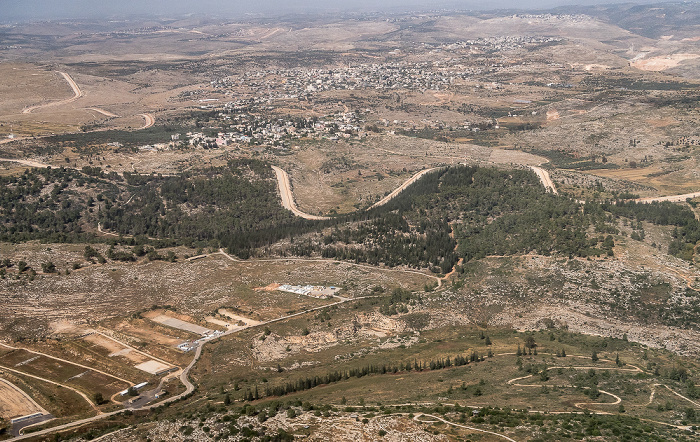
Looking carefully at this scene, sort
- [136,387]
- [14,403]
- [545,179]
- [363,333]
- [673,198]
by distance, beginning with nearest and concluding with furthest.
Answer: [14,403]
[136,387]
[363,333]
[673,198]
[545,179]

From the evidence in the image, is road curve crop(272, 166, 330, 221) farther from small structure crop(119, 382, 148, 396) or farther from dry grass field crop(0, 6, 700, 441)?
small structure crop(119, 382, 148, 396)

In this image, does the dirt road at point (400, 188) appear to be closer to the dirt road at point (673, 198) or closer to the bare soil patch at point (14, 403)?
the dirt road at point (673, 198)

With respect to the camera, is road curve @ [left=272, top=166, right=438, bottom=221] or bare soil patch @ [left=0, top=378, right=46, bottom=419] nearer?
bare soil patch @ [left=0, top=378, right=46, bottom=419]

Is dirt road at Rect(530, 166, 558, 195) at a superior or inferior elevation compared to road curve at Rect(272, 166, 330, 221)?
superior

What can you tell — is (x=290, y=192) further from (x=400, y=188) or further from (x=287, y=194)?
(x=400, y=188)

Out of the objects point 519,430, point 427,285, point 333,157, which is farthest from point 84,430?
point 333,157

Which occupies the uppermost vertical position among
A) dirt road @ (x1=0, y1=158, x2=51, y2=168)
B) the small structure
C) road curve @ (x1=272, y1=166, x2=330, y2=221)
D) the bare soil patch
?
dirt road @ (x1=0, y1=158, x2=51, y2=168)

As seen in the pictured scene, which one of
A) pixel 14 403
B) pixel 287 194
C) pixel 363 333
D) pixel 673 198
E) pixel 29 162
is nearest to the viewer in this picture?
pixel 14 403

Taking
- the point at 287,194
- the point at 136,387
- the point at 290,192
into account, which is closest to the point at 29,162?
the point at 287,194

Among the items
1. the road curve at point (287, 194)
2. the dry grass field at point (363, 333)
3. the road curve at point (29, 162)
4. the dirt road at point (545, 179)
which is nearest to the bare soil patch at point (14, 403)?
the dry grass field at point (363, 333)

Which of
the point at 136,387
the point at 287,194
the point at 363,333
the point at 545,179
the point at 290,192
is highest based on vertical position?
the point at 545,179

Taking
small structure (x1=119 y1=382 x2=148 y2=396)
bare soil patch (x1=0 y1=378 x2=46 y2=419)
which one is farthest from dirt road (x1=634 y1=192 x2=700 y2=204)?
bare soil patch (x1=0 y1=378 x2=46 y2=419)

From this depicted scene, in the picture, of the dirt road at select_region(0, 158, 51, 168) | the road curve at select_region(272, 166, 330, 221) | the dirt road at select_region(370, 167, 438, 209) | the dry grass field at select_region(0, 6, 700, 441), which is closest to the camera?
the dry grass field at select_region(0, 6, 700, 441)
